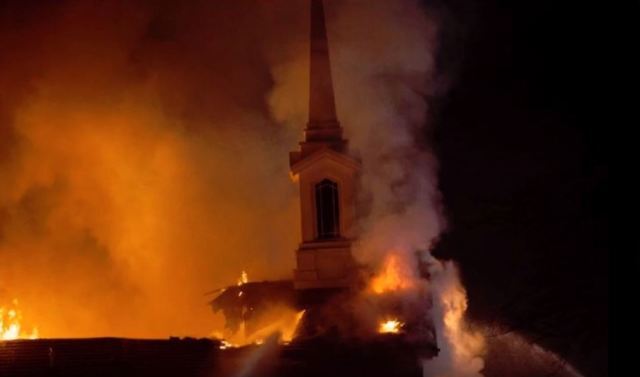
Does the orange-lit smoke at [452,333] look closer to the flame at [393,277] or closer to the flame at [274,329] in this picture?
the flame at [393,277]

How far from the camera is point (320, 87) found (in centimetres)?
4628

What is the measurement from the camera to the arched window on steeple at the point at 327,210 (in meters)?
45.5

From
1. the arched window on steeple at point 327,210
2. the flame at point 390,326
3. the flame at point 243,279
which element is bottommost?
the flame at point 390,326

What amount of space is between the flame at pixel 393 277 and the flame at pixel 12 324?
10.7m

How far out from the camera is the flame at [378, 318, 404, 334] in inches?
1606

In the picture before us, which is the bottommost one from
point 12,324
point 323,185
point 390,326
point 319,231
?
point 390,326

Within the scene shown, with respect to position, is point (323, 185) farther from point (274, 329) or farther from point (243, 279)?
point (243, 279)

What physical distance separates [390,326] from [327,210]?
5.85 metres

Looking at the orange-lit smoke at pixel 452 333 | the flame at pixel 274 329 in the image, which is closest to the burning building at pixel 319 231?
the flame at pixel 274 329

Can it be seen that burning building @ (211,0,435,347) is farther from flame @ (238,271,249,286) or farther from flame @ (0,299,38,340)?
flame @ (0,299,38,340)

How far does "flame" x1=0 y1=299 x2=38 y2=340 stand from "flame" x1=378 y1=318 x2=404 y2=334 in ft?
36.5

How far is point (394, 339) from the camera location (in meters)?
39.8

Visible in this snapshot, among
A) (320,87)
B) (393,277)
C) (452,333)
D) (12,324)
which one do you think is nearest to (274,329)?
(393,277)

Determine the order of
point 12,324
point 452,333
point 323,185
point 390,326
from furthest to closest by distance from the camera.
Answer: point 12,324
point 323,185
point 452,333
point 390,326
